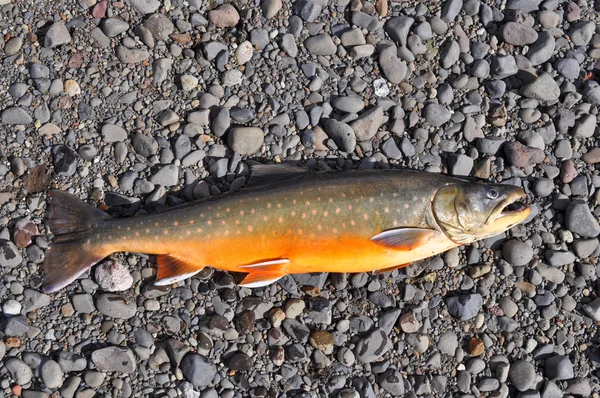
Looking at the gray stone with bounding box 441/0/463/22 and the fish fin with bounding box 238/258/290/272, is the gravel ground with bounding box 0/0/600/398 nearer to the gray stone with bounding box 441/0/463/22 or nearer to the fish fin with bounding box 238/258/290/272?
the gray stone with bounding box 441/0/463/22

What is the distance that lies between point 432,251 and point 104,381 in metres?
2.88

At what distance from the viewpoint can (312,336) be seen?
5113mm

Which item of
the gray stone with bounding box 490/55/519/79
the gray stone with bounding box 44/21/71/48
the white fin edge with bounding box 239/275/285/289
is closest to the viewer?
the white fin edge with bounding box 239/275/285/289

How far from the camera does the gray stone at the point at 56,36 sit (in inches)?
A: 213

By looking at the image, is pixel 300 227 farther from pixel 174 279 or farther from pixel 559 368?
pixel 559 368

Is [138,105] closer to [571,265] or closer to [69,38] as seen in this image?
[69,38]

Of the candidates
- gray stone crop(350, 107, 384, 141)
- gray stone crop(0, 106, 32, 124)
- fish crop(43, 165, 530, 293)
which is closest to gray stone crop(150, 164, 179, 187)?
fish crop(43, 165, 530, 293)

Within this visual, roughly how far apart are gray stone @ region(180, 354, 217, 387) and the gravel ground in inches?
0.6

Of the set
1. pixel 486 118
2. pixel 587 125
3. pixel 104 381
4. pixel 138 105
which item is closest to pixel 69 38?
pixel 138 105

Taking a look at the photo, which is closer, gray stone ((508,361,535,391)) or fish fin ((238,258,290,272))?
fish fin ((238,258,290,272))

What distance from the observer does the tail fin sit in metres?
4.95

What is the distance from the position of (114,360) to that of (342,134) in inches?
106

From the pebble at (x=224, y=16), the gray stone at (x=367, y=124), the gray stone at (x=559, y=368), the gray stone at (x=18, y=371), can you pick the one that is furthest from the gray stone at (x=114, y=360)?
the gray stone at (x=559, y=368)

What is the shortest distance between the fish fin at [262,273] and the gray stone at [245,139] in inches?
42.0
